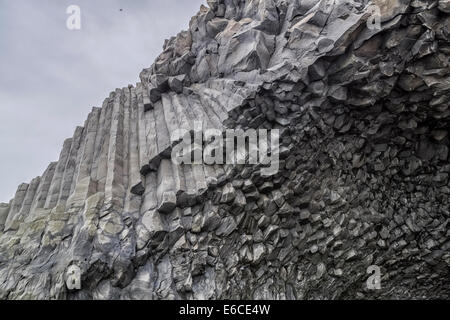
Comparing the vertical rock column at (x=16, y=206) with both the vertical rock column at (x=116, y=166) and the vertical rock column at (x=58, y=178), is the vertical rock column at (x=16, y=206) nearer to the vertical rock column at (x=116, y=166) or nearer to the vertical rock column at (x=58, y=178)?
the vertical rock column at (x=58, y=178)

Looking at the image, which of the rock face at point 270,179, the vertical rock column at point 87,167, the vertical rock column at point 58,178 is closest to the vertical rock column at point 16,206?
the rock face at point 270,179

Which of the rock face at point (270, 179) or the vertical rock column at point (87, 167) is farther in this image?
the vertical rock column at point (87, 167)

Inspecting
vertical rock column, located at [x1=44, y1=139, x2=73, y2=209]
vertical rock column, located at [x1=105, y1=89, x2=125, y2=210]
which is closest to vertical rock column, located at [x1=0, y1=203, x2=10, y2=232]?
vertical rock column, located at [x1=44, y1=139, x2=73, y2=209]

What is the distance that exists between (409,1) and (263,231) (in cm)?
732

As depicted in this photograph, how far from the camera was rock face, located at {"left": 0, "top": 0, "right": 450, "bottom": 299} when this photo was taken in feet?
21.4

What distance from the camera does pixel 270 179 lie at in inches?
326

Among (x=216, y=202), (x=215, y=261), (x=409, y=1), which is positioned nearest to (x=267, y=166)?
(x=216, y=202)

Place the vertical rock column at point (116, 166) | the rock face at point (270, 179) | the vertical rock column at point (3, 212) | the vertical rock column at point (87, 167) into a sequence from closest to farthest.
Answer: the rock face at point (270, 179), the vertical rock column at point (116, 166), the vertical rock column at point (87, 167), the vertical rock column at point (3, 212)

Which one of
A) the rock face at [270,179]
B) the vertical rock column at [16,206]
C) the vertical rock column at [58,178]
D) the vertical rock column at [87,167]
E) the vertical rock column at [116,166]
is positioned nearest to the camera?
the rock face at [270,179]

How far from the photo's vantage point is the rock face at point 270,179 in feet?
21.4

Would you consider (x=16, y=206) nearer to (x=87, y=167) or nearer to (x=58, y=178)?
(x=58, y=178)

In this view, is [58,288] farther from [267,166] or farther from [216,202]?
[267,166]

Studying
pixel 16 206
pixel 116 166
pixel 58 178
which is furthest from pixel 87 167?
pixel 16 206

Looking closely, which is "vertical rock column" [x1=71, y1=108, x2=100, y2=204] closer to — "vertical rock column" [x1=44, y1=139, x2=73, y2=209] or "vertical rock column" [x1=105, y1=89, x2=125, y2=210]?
"vertical rock column" [x1=105, y1=89, x2=125, y2=210]
